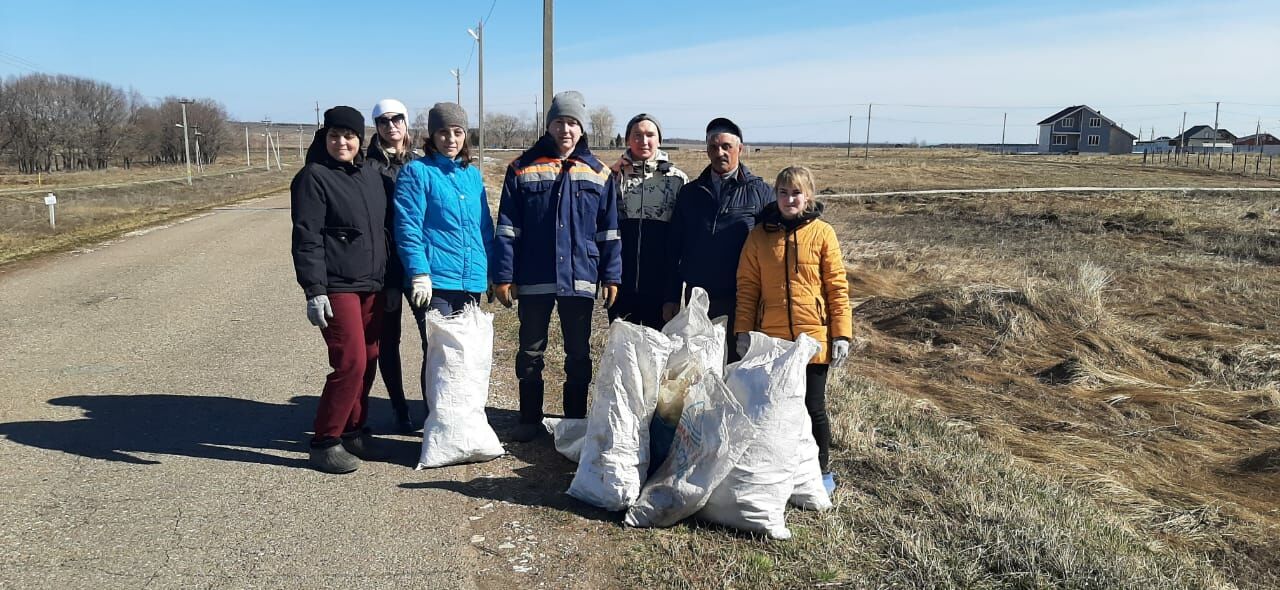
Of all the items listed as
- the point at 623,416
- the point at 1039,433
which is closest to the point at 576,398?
the point at 623,416

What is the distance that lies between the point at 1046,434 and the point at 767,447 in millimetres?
3157

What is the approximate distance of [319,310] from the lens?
3.69 m

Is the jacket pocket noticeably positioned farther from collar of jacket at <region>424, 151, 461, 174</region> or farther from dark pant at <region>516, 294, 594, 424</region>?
dark pant at <region>516, 294, 594, 424</region>

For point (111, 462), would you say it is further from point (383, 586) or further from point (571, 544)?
point (571, 544)

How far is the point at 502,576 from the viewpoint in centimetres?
294

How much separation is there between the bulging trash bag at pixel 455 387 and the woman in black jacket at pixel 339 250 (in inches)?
14.8

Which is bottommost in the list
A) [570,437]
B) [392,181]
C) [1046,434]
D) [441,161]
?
[1046,434]

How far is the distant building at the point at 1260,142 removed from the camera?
94.6 meters

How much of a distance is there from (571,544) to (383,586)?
0.71 m

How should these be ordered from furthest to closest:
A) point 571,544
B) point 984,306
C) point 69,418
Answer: point 984,306 → point 69,418 → point 571,544

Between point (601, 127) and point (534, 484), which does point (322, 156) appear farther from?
point (601, 127)

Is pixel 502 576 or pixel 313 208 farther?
pixel 313 208

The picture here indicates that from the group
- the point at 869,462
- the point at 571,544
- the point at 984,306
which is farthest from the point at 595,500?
the point at 984,306

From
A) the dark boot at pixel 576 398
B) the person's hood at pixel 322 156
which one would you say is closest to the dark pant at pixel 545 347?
the dark boot at pixel 576 398
